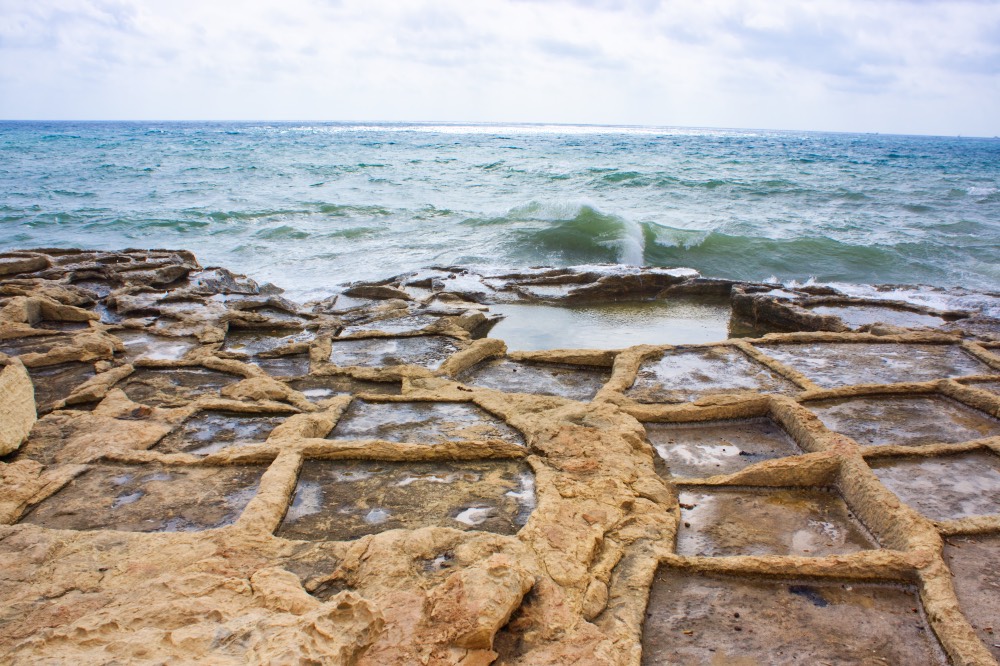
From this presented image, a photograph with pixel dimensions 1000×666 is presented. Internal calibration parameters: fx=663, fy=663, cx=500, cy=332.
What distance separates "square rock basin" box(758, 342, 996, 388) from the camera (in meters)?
3.93

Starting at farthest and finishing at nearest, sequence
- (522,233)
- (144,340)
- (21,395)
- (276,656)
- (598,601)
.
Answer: (522,233) → (144,340) → (21,395) → (598,601) → (276,656)

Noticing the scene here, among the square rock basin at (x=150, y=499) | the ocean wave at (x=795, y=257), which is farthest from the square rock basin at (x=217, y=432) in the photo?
the ocean wave at (x=795, y=257)

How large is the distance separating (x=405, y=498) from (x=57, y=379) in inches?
103

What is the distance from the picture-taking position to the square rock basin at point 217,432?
2.95 metres

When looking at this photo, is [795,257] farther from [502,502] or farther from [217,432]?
[217,432]

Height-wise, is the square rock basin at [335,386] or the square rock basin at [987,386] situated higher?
the square rock basin at [987,386]

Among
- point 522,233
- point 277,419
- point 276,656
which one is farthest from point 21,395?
point 522,233

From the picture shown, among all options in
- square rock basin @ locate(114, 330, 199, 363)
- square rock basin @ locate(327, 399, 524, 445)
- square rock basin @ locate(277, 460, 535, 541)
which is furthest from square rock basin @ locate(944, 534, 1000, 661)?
square rock basin @ locate(114, 330, 199, 363)

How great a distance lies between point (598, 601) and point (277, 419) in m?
1.94

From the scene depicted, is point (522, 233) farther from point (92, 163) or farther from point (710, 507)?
point (92, 163)

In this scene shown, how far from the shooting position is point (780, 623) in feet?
6.10

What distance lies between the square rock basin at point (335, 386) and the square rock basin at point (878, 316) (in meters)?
4.02

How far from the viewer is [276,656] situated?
1.38 metres

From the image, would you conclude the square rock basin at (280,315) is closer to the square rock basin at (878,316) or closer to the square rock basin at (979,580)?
the square rock basin at (878,316)
